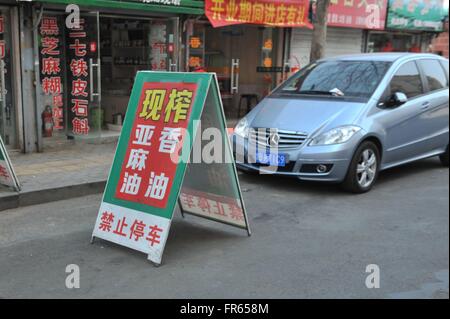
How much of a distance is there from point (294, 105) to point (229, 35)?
638 cm

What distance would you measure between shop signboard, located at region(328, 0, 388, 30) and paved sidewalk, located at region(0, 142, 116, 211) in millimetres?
7331

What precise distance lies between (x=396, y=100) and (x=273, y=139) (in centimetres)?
175

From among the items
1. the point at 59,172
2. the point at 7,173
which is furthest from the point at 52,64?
the point at 7,173

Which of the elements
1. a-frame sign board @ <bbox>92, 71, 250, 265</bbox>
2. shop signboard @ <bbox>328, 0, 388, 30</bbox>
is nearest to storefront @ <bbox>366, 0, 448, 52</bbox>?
shop signboard @ <bbox>328, 0, 388, 30</bbox>

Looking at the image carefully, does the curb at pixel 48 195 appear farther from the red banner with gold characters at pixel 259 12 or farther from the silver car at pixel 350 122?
the red banner with gold characters at pixel 259 12

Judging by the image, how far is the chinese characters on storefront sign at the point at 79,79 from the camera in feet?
30.0

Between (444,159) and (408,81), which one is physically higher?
(408,81)

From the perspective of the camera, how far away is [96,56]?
9.38 meters

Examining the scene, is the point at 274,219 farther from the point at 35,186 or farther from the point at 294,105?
the point at 35,186

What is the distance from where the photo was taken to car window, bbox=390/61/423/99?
720 centimetres

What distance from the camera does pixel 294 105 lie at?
7172 millimetres

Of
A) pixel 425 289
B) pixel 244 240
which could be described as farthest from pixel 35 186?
pixel 425 289

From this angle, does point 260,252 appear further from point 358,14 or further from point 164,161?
point 358,14

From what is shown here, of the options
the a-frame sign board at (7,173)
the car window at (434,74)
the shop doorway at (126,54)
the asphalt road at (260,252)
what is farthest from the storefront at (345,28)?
the a-frame sign board at (7,173)
